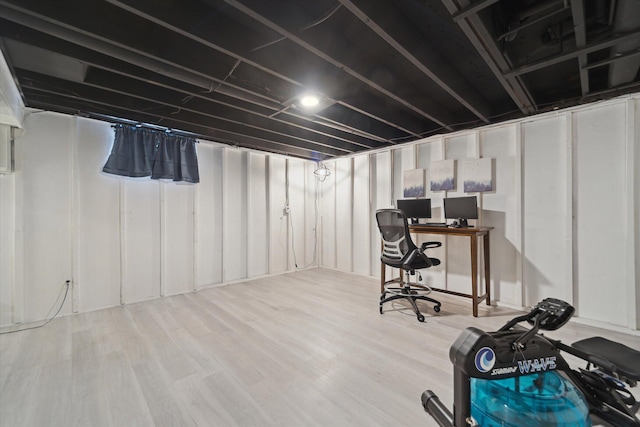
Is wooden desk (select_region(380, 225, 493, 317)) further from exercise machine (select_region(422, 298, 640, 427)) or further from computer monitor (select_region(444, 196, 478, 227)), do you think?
exercise machine (select_region(422, 298, 640, 427))

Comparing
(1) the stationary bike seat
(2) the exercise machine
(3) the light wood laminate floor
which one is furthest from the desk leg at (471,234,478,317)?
(2) the exercise machine

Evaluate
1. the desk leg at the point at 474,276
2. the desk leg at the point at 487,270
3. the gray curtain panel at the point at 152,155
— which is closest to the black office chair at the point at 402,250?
the desk leg at the point at 474,276

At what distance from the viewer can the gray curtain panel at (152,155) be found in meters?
3.34

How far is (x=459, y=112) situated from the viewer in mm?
3412

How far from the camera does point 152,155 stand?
362 centimetres

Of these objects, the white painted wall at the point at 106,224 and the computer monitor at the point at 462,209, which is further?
the computer monitor at the point at 462,209

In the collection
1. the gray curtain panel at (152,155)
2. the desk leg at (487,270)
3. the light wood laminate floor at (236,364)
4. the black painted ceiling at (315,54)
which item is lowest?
the light wood laminate floor at (236,364)

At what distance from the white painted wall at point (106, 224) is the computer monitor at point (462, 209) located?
10.4ft

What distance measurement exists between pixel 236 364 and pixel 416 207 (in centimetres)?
299

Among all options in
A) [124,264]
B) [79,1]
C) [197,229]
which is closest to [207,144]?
[197,229]

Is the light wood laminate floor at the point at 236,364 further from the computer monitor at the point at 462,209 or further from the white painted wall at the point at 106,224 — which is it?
the computer monitor at the point at 462,209

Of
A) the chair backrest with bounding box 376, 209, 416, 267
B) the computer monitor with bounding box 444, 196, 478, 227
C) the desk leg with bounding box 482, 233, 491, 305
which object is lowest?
the desk leg with bounding box 482, 233, 491, 305

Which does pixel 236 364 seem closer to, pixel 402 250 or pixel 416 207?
pixel 402 250

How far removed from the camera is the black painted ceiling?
5.34 feet
